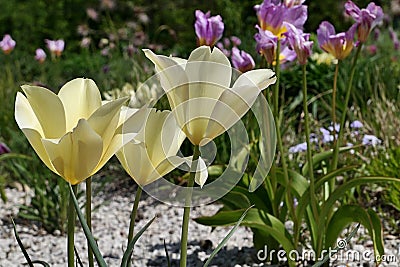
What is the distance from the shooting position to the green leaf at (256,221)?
1.90m

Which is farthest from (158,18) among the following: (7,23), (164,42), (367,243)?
(367,243)

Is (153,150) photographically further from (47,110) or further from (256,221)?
(256,221)

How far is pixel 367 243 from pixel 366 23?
3.13ft

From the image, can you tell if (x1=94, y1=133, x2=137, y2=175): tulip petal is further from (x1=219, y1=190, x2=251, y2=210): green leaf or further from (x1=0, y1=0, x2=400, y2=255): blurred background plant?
(x1=219, y1=190, x2=251, y2=210): green leaf

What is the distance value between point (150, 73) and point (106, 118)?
331 cm

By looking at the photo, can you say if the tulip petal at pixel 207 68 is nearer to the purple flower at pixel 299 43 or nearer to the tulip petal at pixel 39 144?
the tulip petal at pixel 39 144

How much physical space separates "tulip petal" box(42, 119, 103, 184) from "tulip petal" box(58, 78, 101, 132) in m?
0.08

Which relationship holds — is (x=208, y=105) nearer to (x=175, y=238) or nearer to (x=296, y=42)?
(x=296, y=42)

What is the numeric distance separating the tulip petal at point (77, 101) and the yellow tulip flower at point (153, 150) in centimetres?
7

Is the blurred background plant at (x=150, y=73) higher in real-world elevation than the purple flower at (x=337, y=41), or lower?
higher

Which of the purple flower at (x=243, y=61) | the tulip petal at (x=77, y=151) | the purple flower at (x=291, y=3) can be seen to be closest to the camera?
the tulip petal at (x=77, y=151)

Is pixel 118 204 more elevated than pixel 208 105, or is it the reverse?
pixel 118 204

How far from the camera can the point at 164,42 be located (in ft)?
31.8

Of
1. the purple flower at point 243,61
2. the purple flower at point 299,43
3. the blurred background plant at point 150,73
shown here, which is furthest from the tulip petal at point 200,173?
the purple flower at point 243,61
